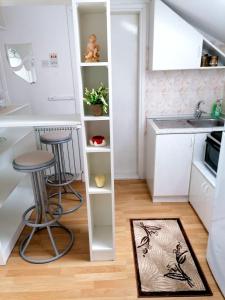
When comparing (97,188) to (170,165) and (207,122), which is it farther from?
(207,122)

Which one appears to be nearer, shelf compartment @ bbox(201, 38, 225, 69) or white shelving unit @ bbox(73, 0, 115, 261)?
white shelving unit @ bbox(73, 0, 115, 261)

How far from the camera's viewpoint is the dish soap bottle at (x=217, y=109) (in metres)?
2.89

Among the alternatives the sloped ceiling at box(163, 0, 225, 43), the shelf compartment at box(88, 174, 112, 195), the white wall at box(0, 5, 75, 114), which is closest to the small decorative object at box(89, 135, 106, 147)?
the shelf compartment at box(88, 174, 112, 195)

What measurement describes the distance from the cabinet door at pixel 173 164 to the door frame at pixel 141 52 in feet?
2.06

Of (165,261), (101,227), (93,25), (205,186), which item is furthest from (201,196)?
(93,25)

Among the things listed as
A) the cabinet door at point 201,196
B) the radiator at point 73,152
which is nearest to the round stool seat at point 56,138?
the radiator at point 73,152

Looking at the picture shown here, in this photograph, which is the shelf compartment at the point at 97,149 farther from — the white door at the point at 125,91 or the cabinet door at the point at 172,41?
the white door at the point at 125,91

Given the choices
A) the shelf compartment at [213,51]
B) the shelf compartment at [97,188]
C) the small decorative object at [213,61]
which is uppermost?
the shelf compartment at [213,51]

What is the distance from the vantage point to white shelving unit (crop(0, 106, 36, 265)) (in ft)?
6.58

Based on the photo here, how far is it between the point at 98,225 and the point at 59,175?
2.48 ft

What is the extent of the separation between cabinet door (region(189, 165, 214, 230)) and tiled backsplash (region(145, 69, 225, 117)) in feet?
3.03

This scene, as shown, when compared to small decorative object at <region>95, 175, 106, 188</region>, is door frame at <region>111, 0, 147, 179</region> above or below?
above

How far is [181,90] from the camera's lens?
2.92m

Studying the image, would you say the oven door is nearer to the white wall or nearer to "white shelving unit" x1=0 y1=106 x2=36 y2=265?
the white wall
